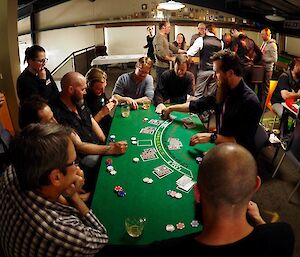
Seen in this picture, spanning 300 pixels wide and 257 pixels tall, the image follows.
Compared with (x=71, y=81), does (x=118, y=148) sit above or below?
below

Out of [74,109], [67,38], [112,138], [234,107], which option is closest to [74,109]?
[74,109]

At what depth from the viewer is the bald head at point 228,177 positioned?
3.45 feet

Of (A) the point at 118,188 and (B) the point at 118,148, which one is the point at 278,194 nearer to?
(B) the point at 118,148

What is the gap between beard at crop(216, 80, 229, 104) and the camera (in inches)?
111

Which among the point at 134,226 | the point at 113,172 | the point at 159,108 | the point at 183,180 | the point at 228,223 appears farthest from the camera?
the point at 159,108

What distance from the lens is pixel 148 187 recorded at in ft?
7.00

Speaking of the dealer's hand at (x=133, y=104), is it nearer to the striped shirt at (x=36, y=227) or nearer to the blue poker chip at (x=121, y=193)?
the blue poker chip at (x=121, y=193)

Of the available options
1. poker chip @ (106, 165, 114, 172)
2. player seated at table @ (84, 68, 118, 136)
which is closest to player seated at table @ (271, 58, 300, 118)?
player seated at table @ (84, 68, 118, 136)

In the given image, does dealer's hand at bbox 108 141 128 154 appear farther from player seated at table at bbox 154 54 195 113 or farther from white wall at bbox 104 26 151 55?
white wall at bbox 104 26 151 55

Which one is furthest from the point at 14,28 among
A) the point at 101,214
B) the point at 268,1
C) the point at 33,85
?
the point at 268,1

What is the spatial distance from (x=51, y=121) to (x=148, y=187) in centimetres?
97

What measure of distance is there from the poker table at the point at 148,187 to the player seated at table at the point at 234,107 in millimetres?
228

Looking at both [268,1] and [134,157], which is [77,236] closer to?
[134,157]

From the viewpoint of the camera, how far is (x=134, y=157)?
8.34 feet
